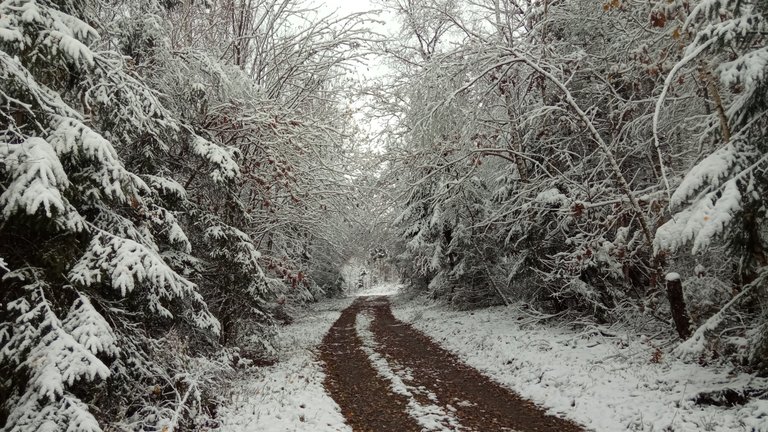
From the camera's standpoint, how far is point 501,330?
13.5 metres

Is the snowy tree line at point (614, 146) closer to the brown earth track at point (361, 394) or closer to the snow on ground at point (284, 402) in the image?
the brown earth track at point (361, 394)

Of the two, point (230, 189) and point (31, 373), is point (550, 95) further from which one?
point (31, 373)

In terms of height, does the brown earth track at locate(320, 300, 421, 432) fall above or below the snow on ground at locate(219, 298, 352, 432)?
below

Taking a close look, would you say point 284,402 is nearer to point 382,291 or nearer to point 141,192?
point 141,192

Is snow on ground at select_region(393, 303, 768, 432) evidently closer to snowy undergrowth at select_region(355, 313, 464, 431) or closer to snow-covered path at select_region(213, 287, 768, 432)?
snow-covered path at select_region(213, 287, 768, 432)

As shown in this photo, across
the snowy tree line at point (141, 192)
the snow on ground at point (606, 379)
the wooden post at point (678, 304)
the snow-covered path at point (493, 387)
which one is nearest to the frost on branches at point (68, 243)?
the snowy tree line at point (141, 192)

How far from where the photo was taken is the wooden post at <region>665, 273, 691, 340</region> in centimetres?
764

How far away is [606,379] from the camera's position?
7.87m

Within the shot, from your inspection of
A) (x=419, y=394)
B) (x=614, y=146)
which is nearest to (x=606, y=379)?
(x=419, y=394)

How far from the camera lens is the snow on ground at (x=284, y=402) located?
275 inches

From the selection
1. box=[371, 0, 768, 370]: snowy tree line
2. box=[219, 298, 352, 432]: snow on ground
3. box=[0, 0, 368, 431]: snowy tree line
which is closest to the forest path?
box=[219, 298, 352, 432]: snow on ground

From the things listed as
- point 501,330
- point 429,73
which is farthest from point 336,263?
point 429,73

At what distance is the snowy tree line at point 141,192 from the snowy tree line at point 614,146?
3.05m

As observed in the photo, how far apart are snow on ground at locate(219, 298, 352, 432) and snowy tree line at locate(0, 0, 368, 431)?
2.18 ft
